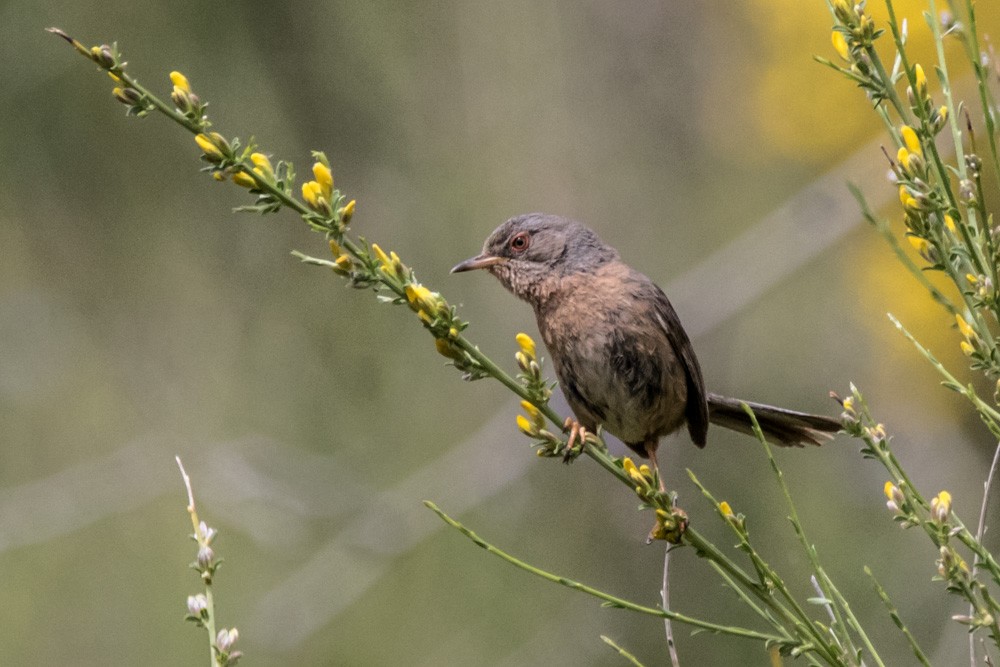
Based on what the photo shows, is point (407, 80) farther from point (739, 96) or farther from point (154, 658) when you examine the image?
point (154, 658)

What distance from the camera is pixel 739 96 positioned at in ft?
30.6

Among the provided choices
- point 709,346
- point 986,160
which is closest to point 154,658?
point 709,346

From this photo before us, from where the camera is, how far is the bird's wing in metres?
4.56

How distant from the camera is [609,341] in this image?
4.33m

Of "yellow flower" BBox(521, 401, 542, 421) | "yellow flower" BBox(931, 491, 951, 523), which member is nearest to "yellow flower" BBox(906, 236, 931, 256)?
"yellow flower" BBox(931, 491, 951, 523)

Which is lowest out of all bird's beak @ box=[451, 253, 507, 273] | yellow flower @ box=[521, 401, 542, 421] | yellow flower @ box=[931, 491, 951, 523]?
yellow flower @ box=[931, 491, 951, 523]

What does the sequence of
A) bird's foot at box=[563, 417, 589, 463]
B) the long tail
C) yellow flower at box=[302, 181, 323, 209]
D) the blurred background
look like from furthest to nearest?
the blurred background
the long tail
bird's foot at box=[563, 417, 589, 463]
yellow flower at box=[302, 181, 323, 209]

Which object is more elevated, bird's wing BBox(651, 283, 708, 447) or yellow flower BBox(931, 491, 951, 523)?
bird's wing BBox(651, 283, 708, 447)

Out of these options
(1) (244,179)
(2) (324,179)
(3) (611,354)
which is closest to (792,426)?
(3) (611,354)

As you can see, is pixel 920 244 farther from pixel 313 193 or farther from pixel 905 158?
pixel 313 193

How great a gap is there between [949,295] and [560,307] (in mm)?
3119

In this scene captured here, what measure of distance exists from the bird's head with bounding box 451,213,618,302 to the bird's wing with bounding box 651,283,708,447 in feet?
1.04

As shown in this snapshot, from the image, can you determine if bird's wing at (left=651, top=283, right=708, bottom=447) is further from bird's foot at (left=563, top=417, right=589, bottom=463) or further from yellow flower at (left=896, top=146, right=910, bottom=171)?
yellow flower at (left=896, top=146, right=910, bottom=171)

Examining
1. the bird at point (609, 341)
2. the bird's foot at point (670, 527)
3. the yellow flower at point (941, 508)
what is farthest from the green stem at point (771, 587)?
the bird at point (609, 341)
